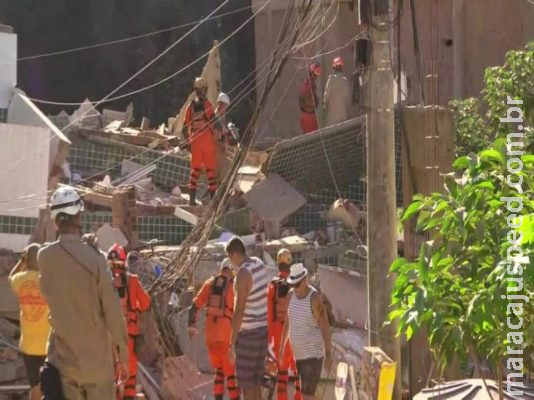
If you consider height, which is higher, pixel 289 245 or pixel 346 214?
pixel 346 214

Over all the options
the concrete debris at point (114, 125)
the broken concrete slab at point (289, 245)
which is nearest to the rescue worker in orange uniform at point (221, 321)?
the broken concrete slab at point (289, 245)

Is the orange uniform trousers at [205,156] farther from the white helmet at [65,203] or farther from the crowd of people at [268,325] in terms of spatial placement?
the white helmet at [65,203]

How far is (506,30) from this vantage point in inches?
754

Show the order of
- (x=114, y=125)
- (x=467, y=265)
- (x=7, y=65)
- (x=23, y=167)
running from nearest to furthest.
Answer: (x=467, y=265) → (x=23, y=167) → (x=7, y=65) → (x=114, y=125)

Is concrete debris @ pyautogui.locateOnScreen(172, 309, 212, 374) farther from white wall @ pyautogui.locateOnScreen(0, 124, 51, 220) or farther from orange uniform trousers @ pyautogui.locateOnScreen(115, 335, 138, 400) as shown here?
white wall @ pyautogui.locateOnScreen(0, 124, 51, 220)

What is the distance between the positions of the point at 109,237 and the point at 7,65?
366 cm

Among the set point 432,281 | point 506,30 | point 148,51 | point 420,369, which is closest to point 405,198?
point 420,369

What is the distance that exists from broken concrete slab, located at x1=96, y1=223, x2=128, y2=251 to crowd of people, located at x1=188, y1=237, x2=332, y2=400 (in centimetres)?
379

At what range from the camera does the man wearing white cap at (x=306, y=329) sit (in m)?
9.73

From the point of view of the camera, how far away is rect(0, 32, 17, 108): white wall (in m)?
16.1

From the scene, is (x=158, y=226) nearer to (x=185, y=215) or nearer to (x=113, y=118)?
(x=185, y=215)

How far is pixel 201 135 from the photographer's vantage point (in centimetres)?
1455

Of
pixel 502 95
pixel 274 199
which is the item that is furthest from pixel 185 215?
pixel 502 95

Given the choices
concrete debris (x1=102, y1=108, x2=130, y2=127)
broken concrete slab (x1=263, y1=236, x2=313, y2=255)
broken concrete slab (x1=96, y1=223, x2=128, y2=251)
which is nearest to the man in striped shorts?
broken concrete slab (x1=263, y1=236, x2=313, y2=255)
